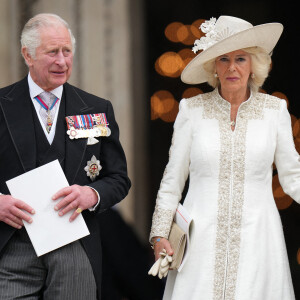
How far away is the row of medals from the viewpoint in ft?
11.3

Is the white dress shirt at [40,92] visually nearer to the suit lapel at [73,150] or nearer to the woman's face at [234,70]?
the suit lapel at [73,150]

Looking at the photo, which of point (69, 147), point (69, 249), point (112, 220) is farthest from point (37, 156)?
point (112, 220)

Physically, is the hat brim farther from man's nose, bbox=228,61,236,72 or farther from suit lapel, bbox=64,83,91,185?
suit lapel, bbox=64,83,91,185

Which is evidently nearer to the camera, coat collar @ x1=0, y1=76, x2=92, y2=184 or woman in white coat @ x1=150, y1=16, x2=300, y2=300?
coat collar @ x1=0, y1=76, x2=92, y2=184

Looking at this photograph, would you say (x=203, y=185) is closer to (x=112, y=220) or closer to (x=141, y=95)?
(x=112, y=220)

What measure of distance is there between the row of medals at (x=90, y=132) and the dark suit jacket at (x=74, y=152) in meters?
0.03

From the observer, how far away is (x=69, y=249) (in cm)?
A: 338

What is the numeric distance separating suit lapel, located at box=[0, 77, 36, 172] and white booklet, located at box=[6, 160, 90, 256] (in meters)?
0.06

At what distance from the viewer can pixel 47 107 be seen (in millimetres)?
3494

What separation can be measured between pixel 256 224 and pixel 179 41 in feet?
10.9

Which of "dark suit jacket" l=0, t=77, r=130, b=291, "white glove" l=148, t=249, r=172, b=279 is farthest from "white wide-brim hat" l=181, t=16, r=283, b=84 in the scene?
"white glove" l=148, t=249, r=172, b=279

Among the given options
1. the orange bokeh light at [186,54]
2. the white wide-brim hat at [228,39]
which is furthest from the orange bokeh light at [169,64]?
the white wide-brim hat at [228,39]

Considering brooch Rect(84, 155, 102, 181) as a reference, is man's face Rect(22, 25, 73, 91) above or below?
above

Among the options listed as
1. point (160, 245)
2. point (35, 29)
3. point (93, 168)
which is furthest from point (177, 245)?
point (35, 29)
